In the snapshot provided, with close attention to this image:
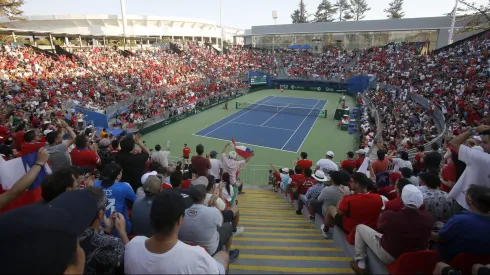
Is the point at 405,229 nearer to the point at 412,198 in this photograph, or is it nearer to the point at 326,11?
the point at 412,198

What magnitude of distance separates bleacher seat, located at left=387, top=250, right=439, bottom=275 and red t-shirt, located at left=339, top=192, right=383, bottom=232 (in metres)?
1.23

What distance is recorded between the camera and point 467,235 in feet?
11.7

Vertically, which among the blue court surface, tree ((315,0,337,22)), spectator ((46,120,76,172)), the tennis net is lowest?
the blue court surface

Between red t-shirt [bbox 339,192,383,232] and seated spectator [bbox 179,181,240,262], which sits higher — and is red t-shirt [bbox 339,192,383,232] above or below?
below

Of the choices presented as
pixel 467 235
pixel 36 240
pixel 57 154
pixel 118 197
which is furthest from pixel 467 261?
pixel 57 154

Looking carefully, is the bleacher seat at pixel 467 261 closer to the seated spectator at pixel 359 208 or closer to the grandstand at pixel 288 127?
the grandstand at pixel 288 127

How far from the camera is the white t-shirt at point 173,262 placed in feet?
7.94

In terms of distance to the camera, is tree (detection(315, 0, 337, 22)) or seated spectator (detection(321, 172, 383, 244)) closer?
seated spectator (detection(321, 172, 383, 244))

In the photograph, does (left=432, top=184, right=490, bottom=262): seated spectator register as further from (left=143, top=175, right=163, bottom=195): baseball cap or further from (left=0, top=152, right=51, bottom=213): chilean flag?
(left=0, top=152, right=51, bottom=213): chilean flag

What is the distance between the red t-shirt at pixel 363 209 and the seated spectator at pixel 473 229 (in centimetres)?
110

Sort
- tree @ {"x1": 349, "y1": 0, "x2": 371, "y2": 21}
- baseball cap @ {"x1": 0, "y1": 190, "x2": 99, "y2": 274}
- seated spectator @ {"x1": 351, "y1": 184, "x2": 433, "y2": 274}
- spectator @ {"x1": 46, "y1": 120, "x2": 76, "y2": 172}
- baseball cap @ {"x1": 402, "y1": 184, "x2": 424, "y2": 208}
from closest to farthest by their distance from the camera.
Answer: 1. baseball cap @ {"x1": 0, "y1": 190, "x2": 99, "y2": 274}
2. seated spectator @ {"x1": 351, "y1": 184, "x2": 433, "y2": 274}
3. baseball cap @ {"x1": 402, "y1": 184, "x2": 424, "y2": 208}
4. spectator @ {"x1": 46, "y1": 120, "x2": 76, "y2": 172}
5. tree @ {"x1": 349, "y1": 0, "x2": 371, "y2": 21}

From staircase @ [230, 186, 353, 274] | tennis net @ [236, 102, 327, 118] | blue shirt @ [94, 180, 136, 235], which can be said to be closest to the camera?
blue shirt @ [94, 180, 136, 235]

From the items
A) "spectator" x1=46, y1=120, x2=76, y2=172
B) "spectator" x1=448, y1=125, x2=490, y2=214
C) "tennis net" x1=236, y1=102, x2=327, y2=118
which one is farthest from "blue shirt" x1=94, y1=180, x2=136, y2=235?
"tennis net" x1=236, y1=102, x2=327, y2=118

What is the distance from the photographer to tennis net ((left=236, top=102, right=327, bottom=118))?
32.9 meters
